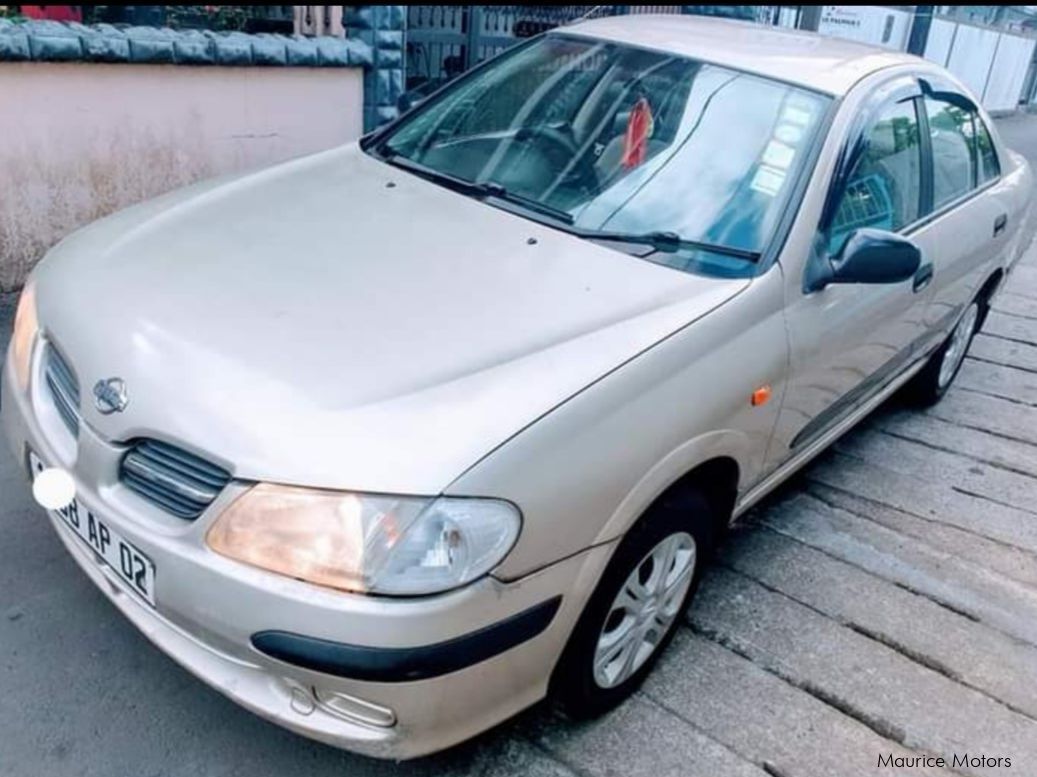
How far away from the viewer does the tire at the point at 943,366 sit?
4168 millimetres

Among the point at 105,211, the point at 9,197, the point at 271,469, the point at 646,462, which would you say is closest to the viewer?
the point at 271,469

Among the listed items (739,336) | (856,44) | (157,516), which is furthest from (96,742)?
(856,44)

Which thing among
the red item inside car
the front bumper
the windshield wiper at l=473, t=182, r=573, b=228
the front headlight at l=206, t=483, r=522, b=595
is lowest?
the front bumper

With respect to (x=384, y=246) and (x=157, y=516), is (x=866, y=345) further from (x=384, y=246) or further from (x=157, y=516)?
(x=157, y=516)

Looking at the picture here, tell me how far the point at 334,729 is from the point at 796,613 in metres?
1.62

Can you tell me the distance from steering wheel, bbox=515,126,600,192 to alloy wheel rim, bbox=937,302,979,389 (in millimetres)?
2278

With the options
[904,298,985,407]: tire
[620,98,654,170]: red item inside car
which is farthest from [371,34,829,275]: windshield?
[904,298,985,407]: tire

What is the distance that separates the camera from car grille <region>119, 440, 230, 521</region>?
1767 mm

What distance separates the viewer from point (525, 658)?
1864 millimetres

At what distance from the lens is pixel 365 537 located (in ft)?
5.44

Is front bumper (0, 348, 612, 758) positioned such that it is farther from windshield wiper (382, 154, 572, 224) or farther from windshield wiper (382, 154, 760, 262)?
windshield wiper (382, 154, 572, 224)

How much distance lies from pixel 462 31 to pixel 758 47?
4268 mm

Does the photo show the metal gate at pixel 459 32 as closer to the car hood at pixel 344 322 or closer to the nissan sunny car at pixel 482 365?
the nissan sunny car at pixel 482 365

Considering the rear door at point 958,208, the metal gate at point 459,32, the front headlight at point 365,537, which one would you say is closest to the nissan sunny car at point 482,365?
the front headlight at point 365,537
